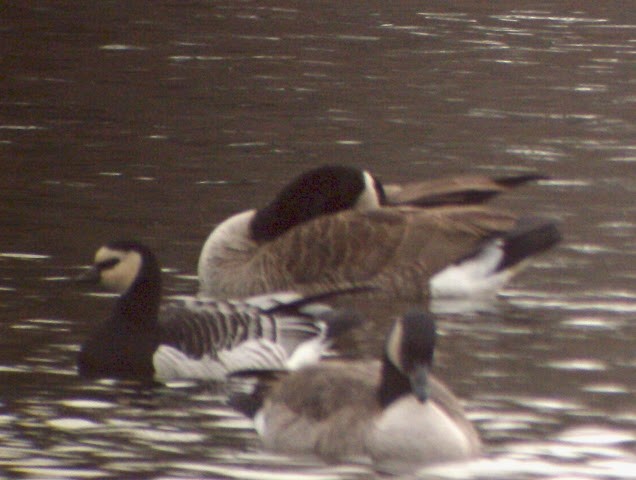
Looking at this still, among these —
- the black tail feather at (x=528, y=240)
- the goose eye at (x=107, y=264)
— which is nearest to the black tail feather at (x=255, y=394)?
the goose eye at (x=107, y=264)

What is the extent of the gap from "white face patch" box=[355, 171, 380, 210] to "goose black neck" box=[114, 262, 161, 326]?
131 inches

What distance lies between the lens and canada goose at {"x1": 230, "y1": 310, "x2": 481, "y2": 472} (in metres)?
9.91

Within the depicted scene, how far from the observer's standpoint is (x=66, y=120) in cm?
2167

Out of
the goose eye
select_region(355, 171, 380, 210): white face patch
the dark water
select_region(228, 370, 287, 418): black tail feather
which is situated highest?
the goose eye

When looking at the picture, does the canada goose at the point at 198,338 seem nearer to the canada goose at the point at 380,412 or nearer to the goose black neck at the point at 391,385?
the canada goose at the point at 380,412

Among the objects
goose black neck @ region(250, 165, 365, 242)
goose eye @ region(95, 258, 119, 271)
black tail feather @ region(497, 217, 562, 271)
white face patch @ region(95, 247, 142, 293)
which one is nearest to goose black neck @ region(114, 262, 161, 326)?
white face patch @ region(95, 247, 142, 293)

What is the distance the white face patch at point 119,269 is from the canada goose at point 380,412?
1940 mm

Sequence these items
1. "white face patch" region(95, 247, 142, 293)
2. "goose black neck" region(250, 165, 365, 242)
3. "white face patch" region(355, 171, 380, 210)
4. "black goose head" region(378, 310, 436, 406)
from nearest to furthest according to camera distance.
Answer: "black goose head" region(378, 310, 436, 406)
"white face patch" region(95, 247, 142, 293)
"goose black neck" region(250, 165, 365, 242)
"white face patch" region(355, 171, 380, 210)

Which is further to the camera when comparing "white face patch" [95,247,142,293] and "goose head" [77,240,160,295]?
"white face patch" [95,247,142,293]

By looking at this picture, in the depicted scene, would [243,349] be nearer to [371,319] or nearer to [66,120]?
[371,319]

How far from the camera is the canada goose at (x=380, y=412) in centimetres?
991

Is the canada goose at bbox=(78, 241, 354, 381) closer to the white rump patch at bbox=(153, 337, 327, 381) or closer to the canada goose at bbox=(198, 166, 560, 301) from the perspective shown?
the white rump patch at bbox=(153, 337, 327, 381)

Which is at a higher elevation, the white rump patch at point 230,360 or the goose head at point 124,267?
the goose head at point 124,267

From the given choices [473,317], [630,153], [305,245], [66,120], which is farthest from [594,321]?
[66,120]
